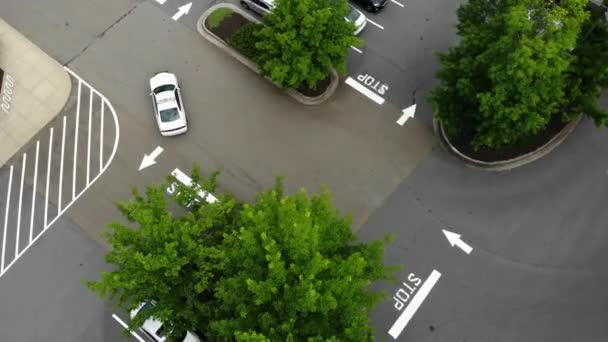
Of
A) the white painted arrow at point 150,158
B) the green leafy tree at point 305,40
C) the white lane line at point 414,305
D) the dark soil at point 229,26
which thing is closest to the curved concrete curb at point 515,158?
the white lane line at point 414,305

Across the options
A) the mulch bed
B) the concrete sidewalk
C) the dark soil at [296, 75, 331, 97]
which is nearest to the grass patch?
the mulch bed

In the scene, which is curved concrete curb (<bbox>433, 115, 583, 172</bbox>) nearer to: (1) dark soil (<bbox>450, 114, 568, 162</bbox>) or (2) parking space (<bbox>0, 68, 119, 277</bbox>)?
(1) dark soil (<bbox>450, 114, 568, 162</bbox>)

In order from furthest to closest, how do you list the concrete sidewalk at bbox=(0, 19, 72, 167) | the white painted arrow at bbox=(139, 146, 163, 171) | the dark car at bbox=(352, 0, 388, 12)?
the dark car at bbox=(352, 0, 388, 12)
the concrete sidewalk at bbox=(0, 19, 72, 167)
the white painted arrow at bbox=(139, 146, 163, 171)

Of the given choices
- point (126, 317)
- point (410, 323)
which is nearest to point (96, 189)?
point (126, 317)

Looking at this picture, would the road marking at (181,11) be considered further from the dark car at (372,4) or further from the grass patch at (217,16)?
the dark car at (372,4)

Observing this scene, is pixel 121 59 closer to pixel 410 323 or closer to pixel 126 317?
pixel 126 317
